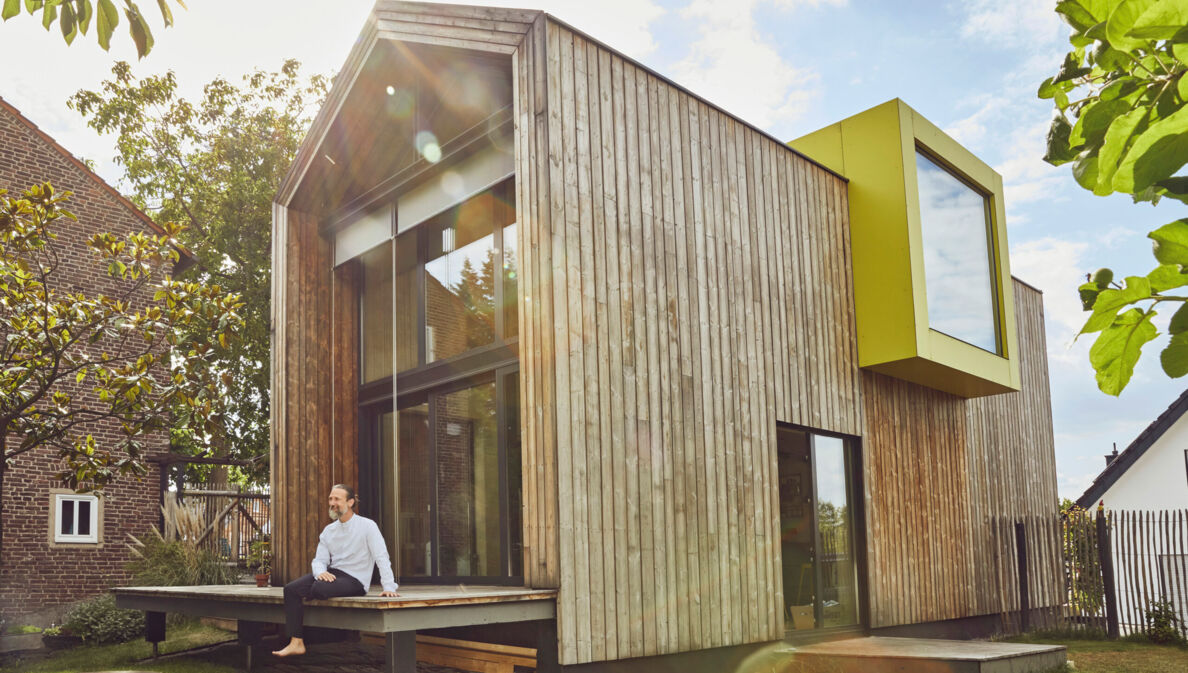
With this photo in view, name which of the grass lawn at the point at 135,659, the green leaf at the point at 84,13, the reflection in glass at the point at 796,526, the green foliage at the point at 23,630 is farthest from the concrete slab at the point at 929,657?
the green foliage at the point at 23,630

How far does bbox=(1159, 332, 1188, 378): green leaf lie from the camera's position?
1.06 m

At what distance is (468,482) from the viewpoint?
348 inches

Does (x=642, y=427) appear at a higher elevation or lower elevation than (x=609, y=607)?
higher

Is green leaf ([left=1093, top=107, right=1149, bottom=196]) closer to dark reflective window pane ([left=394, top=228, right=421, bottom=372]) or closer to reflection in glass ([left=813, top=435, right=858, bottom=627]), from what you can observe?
reflection in glass ([left=813, top=435, right=858, bottom=627])

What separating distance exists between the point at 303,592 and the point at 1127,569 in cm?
1041

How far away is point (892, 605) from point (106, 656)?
894 centimetres

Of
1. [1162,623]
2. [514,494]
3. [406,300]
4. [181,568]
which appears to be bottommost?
[1162,623]

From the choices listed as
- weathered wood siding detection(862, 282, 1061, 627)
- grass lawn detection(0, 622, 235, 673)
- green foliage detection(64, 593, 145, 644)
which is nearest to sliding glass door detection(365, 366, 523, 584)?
grass lawn detection(0, 622, 235, 673)

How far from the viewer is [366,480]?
1052 centimetres

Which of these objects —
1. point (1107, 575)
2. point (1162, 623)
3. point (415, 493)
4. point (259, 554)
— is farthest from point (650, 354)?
point (259, 554)

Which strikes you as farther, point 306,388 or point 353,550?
point 306,388

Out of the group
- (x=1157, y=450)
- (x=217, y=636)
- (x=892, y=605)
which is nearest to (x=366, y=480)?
(x=217, y=636)

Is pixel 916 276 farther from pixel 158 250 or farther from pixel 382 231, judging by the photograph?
pixel 158 250

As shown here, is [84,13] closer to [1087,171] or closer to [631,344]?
[1087,171]
